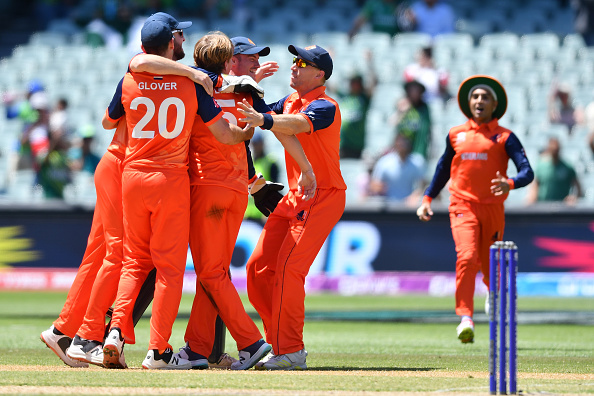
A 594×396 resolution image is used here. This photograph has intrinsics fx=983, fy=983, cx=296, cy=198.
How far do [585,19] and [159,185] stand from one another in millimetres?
17131

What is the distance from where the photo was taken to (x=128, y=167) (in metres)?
7.18

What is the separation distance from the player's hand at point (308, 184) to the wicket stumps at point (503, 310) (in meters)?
1.90

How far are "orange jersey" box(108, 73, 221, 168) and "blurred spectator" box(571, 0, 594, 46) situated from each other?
16.3 metres

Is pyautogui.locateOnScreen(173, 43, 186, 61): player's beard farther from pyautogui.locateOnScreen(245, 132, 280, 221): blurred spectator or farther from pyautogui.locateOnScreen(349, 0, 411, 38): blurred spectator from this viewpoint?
pyautogui.locateOnScreen(349, 0, 411, 38): blurred spectator

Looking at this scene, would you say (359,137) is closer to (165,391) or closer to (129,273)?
(129,273)

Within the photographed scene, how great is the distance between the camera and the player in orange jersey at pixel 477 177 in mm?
9422

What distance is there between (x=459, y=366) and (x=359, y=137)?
1061 cm

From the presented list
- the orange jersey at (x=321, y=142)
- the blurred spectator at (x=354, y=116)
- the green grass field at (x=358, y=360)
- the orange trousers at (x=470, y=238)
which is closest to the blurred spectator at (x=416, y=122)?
the blurred spectator at (x=354, y=116)

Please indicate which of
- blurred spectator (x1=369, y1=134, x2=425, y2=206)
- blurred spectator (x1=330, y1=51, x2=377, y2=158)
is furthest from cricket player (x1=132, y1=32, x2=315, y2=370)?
blurred spectator (x1=330, y1=51, x2=377, y2=158)

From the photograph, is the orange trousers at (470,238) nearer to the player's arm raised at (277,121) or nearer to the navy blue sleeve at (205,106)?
the player's arm raised at (277,121)

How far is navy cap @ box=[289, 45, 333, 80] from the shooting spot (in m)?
7.67

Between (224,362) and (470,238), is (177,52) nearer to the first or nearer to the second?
(224,362)

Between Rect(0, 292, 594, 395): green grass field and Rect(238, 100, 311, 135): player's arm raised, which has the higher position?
Rect(238, 100, 311, 135): player's arm raised

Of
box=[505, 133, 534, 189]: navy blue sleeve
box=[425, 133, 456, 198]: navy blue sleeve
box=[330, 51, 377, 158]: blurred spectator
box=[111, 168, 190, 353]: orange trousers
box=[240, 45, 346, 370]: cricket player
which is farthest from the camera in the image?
box=[330, 51, 377, 158]: blurred spectator
